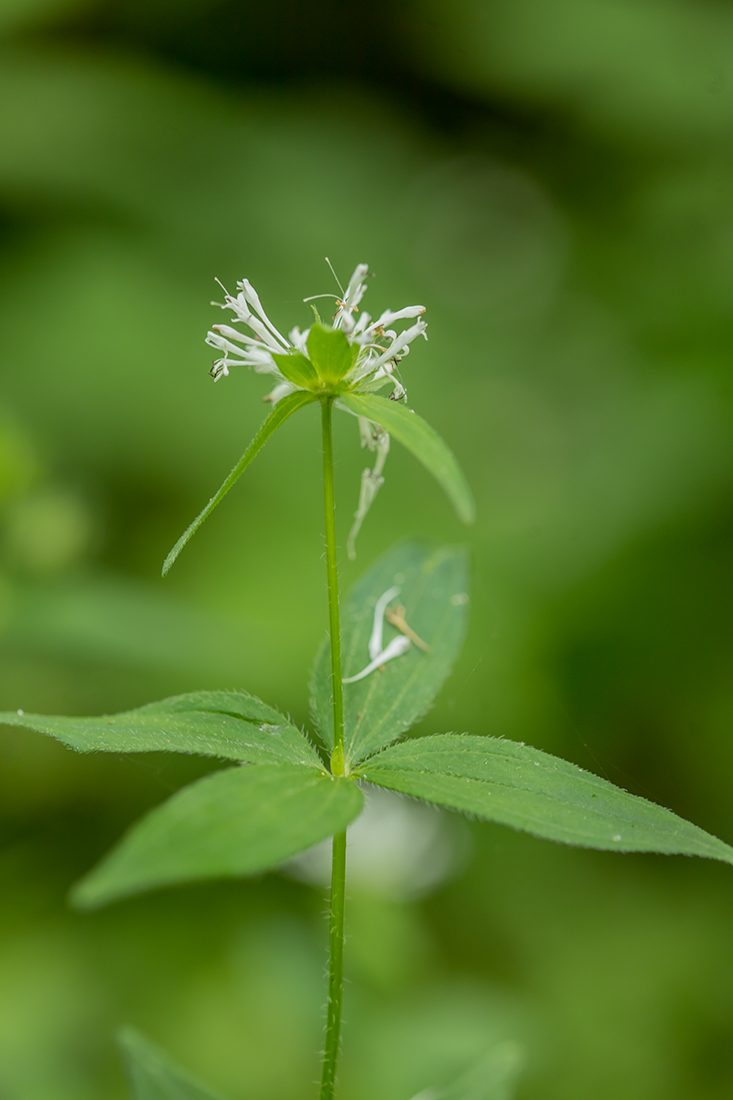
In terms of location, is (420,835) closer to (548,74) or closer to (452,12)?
(548,74)

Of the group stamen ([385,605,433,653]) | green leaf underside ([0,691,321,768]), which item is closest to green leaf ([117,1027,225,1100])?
green leaf underside ([0,691,321,768])

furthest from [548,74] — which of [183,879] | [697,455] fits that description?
[183,879]

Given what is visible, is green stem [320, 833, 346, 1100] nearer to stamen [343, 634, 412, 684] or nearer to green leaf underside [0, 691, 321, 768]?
green leaf underside [0, 691, 321, 768]

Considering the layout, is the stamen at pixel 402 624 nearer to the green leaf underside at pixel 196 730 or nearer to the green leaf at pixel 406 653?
the green leaf at pixel 406 653

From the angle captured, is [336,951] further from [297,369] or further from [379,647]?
[297,369]

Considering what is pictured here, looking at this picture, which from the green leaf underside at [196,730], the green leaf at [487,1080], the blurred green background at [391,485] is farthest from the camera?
the blurred green background at [391,485]

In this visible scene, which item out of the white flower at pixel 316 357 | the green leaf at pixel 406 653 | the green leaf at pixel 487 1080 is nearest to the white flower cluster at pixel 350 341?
the white flower at pixel 316 357
